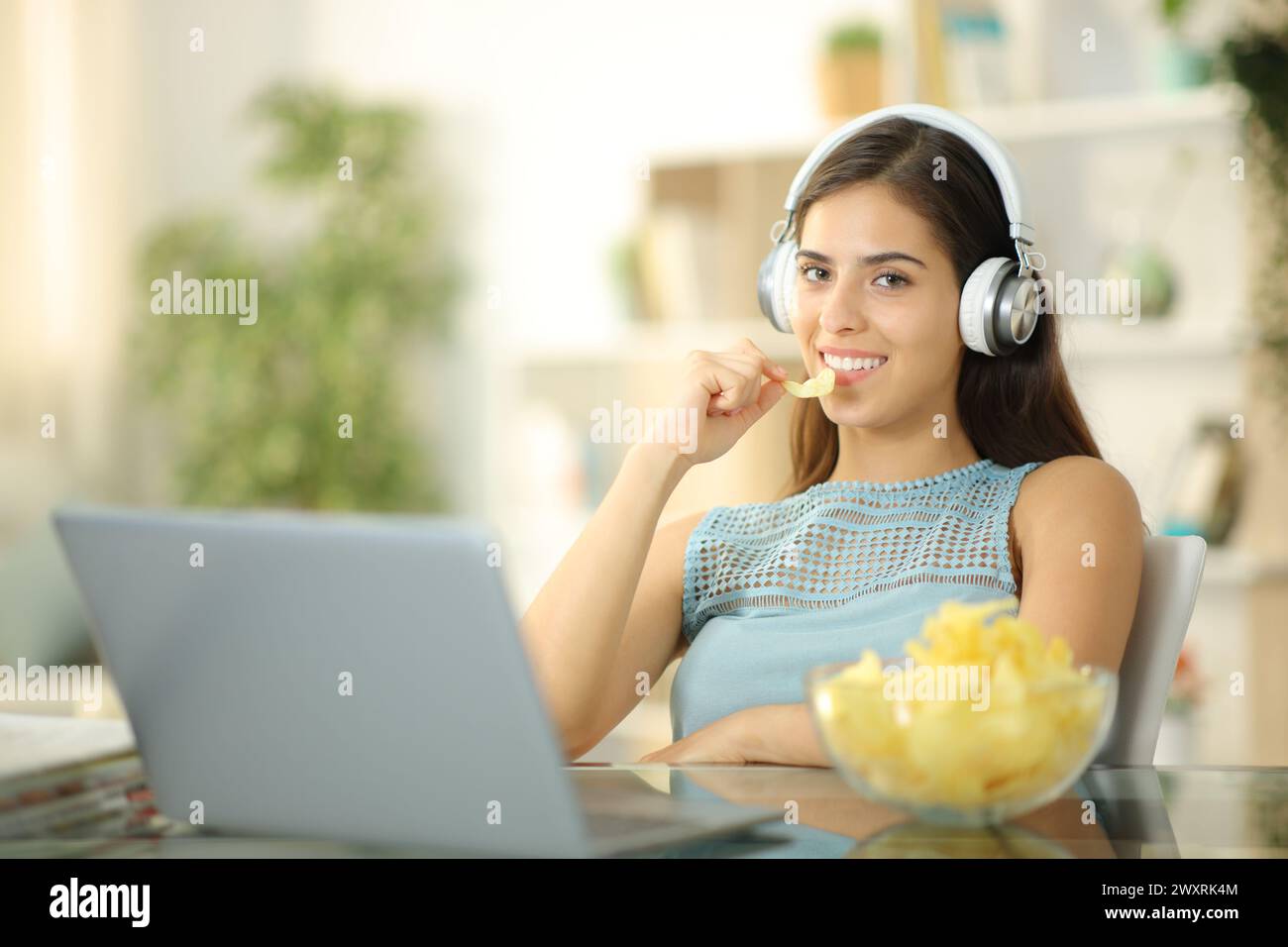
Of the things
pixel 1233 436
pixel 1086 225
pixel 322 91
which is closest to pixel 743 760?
pixel 1233 436

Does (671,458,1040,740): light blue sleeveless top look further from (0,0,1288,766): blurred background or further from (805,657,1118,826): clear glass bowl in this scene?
(0,0,1288,766): blurred background

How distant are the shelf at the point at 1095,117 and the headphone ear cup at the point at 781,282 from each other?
1532mm

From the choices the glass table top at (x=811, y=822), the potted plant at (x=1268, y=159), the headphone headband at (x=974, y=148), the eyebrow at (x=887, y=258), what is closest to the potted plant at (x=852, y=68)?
the potted plant at (x=1268, y=159)

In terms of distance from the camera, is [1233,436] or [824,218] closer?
[824,218]

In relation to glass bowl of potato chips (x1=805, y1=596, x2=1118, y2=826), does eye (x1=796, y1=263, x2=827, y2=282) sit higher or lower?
higher

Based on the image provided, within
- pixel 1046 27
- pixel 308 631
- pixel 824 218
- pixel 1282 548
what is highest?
pixel 1046 27

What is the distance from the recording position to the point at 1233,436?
9.18ft

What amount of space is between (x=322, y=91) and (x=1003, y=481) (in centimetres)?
309

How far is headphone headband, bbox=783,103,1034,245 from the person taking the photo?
4.73 feet

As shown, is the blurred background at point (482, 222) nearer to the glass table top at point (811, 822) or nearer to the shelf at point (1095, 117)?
the shelf at point (1095, 117)

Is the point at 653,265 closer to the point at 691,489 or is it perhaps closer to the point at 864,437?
the point at 691,489

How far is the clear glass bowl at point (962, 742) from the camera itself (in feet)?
2.35

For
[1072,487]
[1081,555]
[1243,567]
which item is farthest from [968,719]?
[1243,567]

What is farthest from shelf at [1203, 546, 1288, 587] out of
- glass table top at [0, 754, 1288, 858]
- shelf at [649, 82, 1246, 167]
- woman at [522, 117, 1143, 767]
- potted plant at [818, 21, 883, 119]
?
glass table top at [0, 754, 1288, 858]
